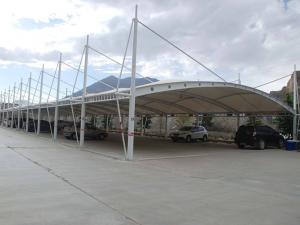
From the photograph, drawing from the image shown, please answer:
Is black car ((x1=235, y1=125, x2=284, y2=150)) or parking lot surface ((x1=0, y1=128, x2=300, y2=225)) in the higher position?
black car ((x1=235, y1=125, x2=284, y2=150))

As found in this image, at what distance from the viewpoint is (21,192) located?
8570mm

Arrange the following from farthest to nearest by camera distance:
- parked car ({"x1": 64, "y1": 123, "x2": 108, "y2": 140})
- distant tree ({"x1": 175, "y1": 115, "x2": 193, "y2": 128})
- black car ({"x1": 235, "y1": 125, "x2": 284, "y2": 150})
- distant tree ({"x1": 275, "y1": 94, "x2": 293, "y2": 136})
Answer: distant tree ({"x1": 175, "y1": 115, "x2": 193, "y2": 128}) → parked car ({"x1": 64, "y1": 123, "x2": 108, "y2": 140}) → distant tree ({"x1": 275, "y1": 94, "x2": 293, "y2": 136}) → black car ({"x1": 235, "y1": 125, "x2": 284, "y2": 150})

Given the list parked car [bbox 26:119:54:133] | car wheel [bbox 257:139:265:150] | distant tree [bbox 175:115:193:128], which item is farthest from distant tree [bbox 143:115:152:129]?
car wheel [bbox 257:139:265:150]

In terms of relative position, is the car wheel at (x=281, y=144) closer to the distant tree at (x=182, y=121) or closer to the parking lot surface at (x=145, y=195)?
the parking lot surface at (x=145, y=195)

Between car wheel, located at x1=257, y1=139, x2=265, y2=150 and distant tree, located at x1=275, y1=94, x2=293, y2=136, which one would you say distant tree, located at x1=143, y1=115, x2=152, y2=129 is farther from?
car wheel, located at x1=257, y1=139, x2=265, y2=150

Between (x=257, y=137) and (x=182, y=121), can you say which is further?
(x=182, y=121)

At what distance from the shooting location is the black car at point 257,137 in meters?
25.0

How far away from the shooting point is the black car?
2503 centimetres

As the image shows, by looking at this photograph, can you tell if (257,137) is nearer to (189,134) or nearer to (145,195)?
(189,134)

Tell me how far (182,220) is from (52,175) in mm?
5967

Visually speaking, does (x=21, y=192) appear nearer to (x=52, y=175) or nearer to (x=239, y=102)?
(x=52, y=175)

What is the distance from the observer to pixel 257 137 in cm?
2498

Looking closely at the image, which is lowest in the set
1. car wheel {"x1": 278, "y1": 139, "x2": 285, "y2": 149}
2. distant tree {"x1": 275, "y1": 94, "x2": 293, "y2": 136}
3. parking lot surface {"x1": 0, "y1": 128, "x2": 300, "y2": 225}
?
parking lot surface {"x1": 0, "y1": 128, "x2": 300, "y2": 225}

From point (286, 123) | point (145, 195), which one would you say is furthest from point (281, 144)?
point (145, 195)
